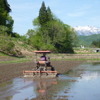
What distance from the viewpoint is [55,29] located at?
10781cm

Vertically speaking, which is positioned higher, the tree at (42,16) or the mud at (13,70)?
the tree at (42,16)

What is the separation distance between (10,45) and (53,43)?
108 feet

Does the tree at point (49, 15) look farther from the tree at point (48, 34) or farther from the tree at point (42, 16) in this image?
the tree at point (42, 16)

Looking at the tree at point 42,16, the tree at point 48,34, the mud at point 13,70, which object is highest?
the tree at point 42,16

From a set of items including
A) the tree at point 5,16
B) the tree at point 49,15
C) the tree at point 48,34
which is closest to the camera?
the tree at point 5,16

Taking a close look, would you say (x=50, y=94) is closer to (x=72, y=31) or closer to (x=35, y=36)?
(x=35, y=36)

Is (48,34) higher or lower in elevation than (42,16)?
lower

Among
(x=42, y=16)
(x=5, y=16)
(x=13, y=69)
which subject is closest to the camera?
(x=13, y=69)

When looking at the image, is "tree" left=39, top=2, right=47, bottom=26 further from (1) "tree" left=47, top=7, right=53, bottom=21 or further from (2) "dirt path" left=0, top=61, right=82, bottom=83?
(2) "dirt path" left=0, top=61, right=82, bottom=83

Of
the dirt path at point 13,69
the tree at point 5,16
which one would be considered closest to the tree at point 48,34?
the tree at point 5,16

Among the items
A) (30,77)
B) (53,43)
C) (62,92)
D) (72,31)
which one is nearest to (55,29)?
(53,43)

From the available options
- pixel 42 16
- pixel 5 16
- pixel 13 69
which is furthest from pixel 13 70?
pixel 42 16

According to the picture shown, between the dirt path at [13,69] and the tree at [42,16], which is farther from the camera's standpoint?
the tree at [42,16]

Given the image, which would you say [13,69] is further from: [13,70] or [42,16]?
[42,16]
